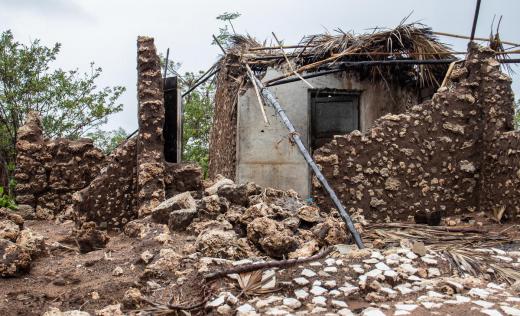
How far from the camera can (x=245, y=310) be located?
312 cm

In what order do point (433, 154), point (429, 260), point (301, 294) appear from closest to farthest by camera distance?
point (301, 294) < point (429, 260) < point (433, 154)

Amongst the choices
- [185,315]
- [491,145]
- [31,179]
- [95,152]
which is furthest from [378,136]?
[31,179]

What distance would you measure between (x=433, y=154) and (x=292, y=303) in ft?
10.7

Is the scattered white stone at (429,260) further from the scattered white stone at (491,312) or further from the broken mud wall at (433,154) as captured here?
the broken mud wall at (433,154)

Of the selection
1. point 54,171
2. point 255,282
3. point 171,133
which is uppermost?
point 171,133

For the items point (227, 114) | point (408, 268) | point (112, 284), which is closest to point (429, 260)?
point (408, 268)

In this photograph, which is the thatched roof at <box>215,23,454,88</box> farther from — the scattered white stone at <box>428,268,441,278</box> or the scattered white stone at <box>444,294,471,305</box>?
the scattered white stone at <box>444,294,471,305</box>

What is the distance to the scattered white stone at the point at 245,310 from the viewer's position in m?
3.07

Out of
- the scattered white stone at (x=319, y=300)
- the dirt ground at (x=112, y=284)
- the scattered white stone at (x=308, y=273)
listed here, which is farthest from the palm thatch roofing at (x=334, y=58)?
the scattered white stone at (x=319, y=300)

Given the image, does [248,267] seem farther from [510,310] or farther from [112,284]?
[510,310]

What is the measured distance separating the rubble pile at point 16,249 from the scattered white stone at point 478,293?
10.3 feet

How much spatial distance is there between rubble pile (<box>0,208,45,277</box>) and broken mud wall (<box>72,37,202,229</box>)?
1081mm

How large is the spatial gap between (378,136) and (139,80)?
2.62m

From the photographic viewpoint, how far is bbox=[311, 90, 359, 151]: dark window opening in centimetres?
841
